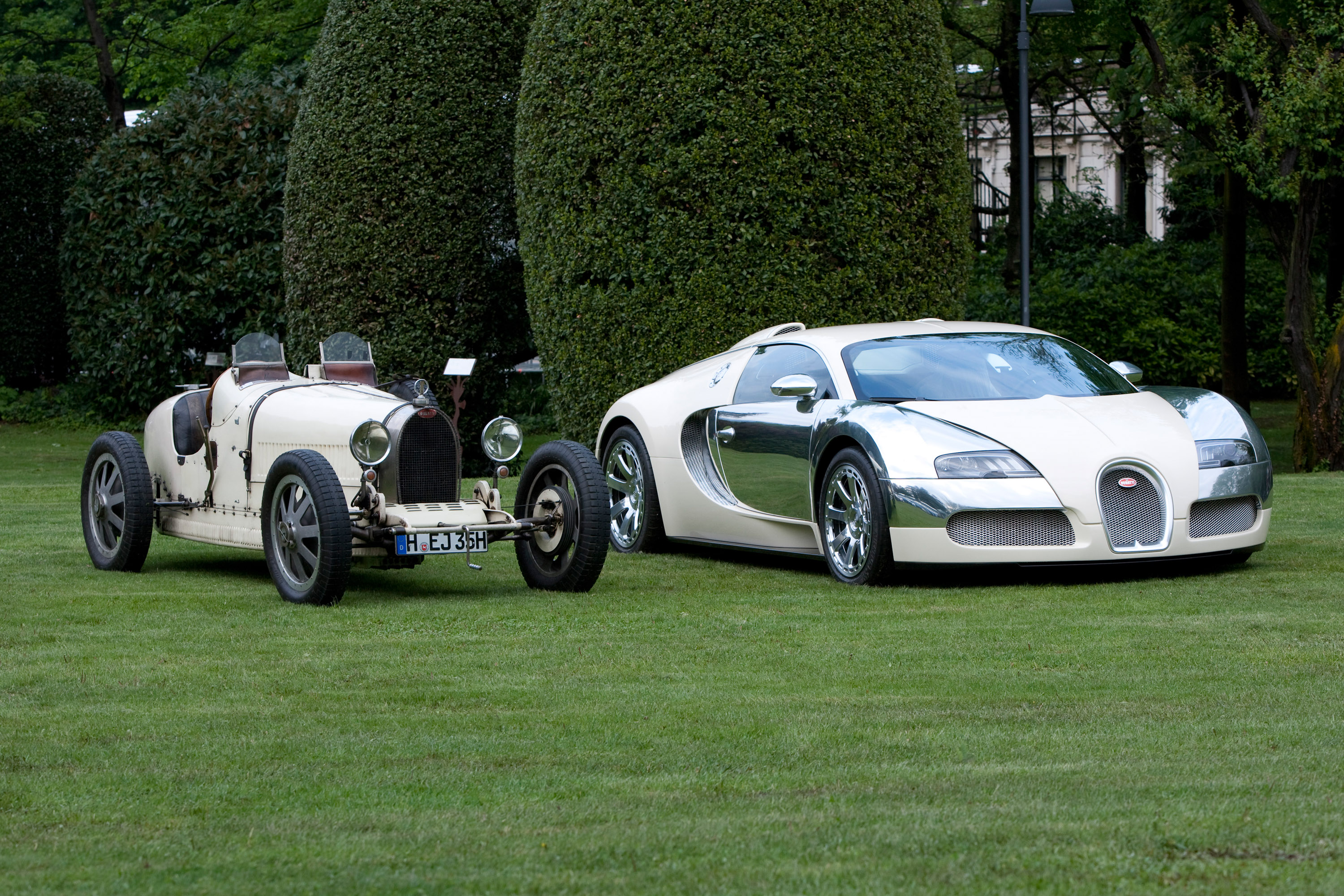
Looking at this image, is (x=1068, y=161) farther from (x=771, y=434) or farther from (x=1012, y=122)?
(x=771, y=434)

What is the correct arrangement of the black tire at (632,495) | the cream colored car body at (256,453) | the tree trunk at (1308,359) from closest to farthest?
the cream colored car body at (256,453)
the black tire at (632,495)
the tree trunk at (1308,359)

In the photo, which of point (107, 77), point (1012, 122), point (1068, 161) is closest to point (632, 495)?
point (107, 77)

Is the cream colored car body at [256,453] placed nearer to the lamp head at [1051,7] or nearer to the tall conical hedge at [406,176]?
the tall conical hedge at [406,176]

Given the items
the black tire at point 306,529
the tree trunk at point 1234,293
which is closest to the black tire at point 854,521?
the black tire at point 306,529

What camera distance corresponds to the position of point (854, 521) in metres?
9.02

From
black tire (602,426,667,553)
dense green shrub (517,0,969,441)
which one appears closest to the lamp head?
dense green shrub (517,0,969,441)

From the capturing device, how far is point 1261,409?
1203 inches

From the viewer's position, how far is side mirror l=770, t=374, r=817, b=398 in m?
9.31

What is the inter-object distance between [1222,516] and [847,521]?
194 cm

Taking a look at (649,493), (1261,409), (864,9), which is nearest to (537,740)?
(649,493)

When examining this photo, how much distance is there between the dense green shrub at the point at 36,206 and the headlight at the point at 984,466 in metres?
21.5

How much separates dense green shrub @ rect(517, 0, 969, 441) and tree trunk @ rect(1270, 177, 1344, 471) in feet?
18.2

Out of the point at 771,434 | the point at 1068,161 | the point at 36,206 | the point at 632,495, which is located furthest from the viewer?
the point at 1068,161

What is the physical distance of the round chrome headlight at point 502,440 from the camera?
878 cm
